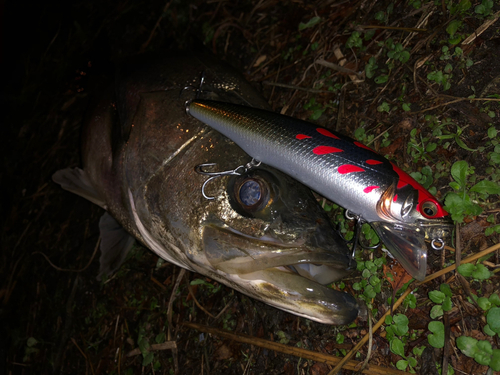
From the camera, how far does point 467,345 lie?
194 cm

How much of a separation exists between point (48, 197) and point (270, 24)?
3587 millimetres

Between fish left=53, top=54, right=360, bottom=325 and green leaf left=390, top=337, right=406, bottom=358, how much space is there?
1.38 ft

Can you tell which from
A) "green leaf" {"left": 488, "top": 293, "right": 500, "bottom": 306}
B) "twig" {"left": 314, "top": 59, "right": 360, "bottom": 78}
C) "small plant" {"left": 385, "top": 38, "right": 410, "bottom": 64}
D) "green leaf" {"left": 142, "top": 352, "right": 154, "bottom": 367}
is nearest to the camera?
"green leaf" {"left": 488, "top": 293, "right": 500, "bottom": 306}

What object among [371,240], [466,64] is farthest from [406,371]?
[466,64]

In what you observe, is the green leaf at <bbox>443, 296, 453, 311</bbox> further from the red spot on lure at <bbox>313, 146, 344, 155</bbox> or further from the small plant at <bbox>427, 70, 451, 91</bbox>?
the small plant at <bbox>427, 70, 451, 91</bbox>

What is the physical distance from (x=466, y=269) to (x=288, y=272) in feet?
3.56

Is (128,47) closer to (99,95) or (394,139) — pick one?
(99,95)

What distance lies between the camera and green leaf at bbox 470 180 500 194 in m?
2.08

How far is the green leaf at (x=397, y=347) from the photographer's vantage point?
2123 millimetres

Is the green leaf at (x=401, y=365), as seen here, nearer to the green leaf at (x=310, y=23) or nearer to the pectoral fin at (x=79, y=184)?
the pectoral fin at (x=79, y=184)

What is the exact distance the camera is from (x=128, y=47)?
181 inches

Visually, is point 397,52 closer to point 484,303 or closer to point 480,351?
point 484,303

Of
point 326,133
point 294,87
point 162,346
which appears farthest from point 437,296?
point 162,346

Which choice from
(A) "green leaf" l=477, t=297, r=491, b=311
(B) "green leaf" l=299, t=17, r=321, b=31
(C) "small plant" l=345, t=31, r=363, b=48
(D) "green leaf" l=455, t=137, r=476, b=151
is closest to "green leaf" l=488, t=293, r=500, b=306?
(A) "green leaf" l=477, t=297, r=491, b=311
